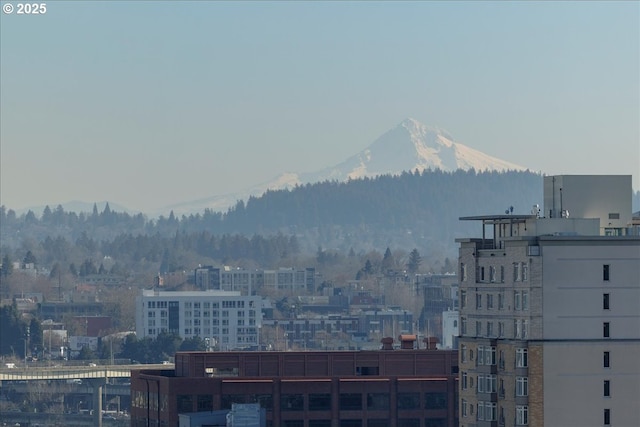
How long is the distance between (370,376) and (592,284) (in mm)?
43184

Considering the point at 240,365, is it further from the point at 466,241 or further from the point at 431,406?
the point at 466,241

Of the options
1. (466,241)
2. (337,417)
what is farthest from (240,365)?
(466,241)

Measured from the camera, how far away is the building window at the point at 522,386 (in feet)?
268

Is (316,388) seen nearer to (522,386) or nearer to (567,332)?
(522,386)

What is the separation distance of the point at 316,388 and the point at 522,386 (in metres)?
41.2

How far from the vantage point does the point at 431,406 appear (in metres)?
123

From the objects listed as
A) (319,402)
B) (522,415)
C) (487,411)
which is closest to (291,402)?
(319,402)

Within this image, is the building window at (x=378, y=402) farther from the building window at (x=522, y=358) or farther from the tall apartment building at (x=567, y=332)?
the building window at (x=522, y=358)

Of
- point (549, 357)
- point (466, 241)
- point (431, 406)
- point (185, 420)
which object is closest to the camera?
point (549, 357)

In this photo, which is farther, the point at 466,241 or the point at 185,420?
the point at 185,420

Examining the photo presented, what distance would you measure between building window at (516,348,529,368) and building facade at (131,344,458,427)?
39828 mm

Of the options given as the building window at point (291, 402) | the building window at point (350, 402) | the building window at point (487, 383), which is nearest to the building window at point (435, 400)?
the building window at point (350, 402)

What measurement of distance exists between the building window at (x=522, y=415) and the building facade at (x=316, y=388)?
3985cm

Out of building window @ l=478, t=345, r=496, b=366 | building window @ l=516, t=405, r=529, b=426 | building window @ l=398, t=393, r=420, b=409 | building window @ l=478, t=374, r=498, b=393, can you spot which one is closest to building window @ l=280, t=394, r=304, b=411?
building window @ l=398, t=393, r=420, b=409
